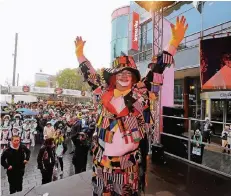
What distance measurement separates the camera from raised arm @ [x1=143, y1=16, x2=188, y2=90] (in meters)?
2.24

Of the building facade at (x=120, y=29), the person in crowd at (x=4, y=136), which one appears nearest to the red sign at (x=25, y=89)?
the building facade at (x=120, y=29)

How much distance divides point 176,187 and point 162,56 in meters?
1.91

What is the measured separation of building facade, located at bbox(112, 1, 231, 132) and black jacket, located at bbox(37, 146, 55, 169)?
14.6ft

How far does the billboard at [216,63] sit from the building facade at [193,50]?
129 centimetres

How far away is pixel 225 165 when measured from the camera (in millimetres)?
6035

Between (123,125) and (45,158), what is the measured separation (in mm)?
2682

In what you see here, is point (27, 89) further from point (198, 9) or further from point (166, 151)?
point (166, 151)

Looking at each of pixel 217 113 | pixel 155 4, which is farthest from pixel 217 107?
pixel 155 4

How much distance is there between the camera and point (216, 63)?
631 cm

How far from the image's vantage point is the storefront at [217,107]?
10.6m

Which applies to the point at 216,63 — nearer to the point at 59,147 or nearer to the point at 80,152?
the point at 80,152

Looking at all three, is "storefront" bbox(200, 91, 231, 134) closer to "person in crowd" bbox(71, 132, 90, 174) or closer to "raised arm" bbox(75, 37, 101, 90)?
"person in crowd" bbox(71, 132, 90, 174)

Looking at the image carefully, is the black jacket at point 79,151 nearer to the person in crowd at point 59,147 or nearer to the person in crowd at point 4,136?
the person in crowd at point 59,147

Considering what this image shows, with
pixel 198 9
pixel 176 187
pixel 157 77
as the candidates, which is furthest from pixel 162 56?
pixel 198 9
